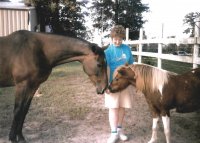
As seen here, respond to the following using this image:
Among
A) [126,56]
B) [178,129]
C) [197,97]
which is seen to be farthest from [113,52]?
[178,129]

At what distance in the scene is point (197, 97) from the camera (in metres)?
4.10

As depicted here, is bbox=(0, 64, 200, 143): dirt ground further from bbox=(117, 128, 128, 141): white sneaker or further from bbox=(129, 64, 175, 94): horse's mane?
bbox=(129, 64, 175, 94): horse's mane

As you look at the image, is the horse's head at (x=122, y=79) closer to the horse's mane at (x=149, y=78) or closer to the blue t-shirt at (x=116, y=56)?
the horse's mane at (x=149, y=78)

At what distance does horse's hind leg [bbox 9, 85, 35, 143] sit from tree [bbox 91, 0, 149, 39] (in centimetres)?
3523

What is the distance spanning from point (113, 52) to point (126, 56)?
0.71 feet

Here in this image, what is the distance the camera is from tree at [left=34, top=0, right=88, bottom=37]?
27837 mm

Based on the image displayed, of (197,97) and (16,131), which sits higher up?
(197,97)

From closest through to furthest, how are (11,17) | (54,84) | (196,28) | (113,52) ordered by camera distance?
1. (113,52)
2. (196,28)
3. (54,84)
4. (11,17)

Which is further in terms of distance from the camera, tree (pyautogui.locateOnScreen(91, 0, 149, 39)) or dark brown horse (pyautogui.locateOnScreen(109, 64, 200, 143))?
tree (pyautogui.locateOnScreen(91, 0, 149, 39))

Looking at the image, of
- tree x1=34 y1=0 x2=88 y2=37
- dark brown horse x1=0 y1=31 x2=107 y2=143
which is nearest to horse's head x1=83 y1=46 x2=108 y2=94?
dark brown horse x1=0 y1=31 x2=107 y2=143

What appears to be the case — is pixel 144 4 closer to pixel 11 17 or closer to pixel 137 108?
pixel 11 17

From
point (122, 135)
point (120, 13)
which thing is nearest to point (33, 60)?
point (122, 135)

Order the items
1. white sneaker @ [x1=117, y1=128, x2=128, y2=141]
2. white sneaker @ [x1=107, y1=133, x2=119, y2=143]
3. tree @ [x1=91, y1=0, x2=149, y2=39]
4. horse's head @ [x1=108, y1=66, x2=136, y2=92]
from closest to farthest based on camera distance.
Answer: horse's head @ [x1=108, y1=66, x2=136, y2=92] → white sneaker @ [x1=107, y1=133, x2=119, y2=143] → white sneaker @ [x1=117, y1=128, x2=128, y2=141] → tree @ [x1=91, y1=0, x2=149, y2=39]

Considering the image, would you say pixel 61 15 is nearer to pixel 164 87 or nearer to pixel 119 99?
pixel 119 99
